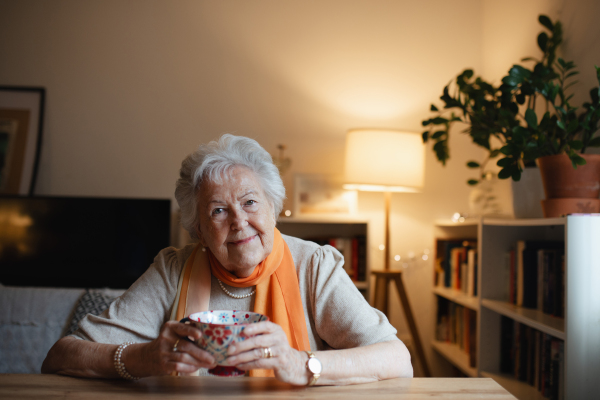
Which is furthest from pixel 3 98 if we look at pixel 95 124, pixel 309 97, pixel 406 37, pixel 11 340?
pixel 406 37

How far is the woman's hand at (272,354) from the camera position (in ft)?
2.43

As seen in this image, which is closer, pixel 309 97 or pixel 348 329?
pixel 348 329

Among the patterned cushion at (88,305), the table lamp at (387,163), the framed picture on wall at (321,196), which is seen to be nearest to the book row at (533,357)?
the table lamp at (387,163)

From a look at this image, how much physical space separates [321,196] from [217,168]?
5.92 ft

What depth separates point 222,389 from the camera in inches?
32.2

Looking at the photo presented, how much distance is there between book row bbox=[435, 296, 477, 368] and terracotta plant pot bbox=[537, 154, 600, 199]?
100 centimetres

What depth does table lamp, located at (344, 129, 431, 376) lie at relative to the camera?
2559mm

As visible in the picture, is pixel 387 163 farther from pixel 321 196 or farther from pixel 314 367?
pixel 314 367

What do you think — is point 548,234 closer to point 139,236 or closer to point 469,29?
point 469,29

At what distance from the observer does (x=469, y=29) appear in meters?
3.10

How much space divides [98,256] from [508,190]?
2.38 metres

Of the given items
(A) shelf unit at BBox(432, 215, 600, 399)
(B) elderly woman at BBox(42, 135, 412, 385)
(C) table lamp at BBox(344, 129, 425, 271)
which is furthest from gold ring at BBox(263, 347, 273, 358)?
(C) table lamp at BBox(344, 129, 425, 271)

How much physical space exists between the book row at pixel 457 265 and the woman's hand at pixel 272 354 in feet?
6.02

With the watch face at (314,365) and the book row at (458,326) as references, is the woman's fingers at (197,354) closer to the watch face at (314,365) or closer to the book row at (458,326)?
the watch face at (314,365)
